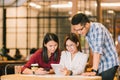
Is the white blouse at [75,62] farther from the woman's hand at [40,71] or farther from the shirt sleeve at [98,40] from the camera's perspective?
the shirt sleeve at [98,40]

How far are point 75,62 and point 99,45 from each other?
0.45 meters

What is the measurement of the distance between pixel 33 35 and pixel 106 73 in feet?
29.7

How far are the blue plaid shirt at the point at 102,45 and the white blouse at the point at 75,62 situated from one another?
245 mm

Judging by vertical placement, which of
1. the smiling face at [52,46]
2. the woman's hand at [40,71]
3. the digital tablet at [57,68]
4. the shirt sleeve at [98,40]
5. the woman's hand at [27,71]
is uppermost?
the shirt sleeve at [98,40]

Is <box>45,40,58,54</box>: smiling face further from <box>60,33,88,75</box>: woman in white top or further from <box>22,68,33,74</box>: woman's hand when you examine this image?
<box>22,68,33,74</box>: woman's hand

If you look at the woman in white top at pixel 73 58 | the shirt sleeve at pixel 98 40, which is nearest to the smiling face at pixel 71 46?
the woman in white top at pixel 73 58

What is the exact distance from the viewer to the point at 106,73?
3.40m

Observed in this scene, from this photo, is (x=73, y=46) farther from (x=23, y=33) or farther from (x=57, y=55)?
(x=23, y=33)

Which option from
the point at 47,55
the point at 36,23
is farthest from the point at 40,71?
the point at 36,23

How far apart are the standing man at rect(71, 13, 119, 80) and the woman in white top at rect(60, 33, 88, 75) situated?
0.82 ft

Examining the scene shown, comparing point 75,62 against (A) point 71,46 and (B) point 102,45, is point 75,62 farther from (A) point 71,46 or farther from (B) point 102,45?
(B) point 102,45

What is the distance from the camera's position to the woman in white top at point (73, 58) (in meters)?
3.56

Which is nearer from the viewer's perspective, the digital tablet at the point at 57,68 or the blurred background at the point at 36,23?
the digital tablet at the point at 57,68

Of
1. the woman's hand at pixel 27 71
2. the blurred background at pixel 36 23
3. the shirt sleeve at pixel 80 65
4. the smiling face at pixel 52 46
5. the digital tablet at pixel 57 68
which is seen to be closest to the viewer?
the digital tablet at pixel 57 68
